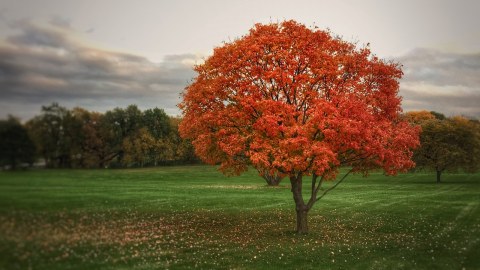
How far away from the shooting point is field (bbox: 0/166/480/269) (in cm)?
1197

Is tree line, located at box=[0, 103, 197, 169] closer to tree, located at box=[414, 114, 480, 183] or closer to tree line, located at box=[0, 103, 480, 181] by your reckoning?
tree line, located at box=[0, 103, 480, 181]

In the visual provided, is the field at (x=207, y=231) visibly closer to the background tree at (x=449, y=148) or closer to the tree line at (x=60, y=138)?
the tree line at (x=60, y=138)

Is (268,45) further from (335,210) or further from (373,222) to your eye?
(335,210)

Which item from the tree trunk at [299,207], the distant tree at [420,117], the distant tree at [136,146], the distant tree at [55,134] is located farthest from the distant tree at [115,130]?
the distant tree at [420,117]

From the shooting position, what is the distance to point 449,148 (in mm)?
76938

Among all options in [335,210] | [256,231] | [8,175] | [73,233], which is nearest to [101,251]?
[73,233]

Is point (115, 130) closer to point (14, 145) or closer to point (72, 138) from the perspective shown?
point (72, 138)

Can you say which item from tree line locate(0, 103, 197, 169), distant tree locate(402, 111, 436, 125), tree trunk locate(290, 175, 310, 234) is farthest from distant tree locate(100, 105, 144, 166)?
distant tree locate(402, 111, 436, 125)

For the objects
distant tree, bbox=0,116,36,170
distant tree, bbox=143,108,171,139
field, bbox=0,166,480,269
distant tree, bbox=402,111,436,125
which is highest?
distant tree, bbox=402,111,436,125

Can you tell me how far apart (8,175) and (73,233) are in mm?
2798

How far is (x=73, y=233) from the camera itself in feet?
43.2

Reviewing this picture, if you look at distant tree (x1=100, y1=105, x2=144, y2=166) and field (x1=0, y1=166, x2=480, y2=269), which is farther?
distant tree (x1=100, y1=105, x2=144, y2=166)

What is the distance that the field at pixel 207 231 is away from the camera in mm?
11969

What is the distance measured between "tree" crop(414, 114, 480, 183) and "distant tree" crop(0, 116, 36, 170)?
250 ft
